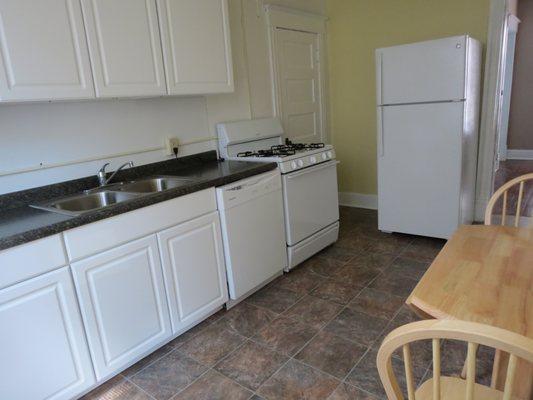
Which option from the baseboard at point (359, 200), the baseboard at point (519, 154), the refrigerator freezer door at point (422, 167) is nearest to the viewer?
the refrigerator freezer door at point (422, 167)

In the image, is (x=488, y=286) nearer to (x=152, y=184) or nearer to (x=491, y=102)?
(x=152, y=184)

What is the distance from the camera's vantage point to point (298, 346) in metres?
2.09

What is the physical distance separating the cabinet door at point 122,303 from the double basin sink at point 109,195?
0.29 meters

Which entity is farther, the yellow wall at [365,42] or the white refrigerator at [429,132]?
the yellow wall at [365,42]

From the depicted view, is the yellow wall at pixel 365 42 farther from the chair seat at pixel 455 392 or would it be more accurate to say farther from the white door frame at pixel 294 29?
the chair seat at pixel 455 392

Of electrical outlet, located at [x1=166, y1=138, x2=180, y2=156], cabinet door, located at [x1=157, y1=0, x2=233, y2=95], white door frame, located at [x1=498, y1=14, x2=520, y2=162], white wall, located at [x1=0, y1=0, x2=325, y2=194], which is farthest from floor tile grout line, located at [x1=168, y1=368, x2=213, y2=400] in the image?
white door frame, located at [x1=498, y1=14, x2=520, y2=162]

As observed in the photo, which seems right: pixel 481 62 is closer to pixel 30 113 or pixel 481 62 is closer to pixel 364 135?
pixel 364 135

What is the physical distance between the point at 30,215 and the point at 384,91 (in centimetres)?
273

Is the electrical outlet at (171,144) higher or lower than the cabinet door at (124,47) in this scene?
lower

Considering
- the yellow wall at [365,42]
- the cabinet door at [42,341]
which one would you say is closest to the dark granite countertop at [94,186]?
the cabinet door at [42,341]

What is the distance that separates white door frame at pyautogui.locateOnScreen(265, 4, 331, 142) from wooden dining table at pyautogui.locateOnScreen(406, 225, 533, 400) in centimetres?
253

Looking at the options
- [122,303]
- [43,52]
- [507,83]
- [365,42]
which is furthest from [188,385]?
[507,83]

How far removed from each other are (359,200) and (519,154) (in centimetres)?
348

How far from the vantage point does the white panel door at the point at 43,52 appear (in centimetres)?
162
